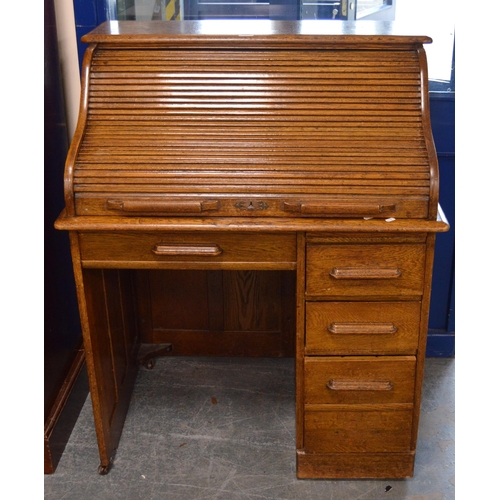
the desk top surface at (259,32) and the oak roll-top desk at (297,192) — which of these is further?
the desk top surface at (259,32)

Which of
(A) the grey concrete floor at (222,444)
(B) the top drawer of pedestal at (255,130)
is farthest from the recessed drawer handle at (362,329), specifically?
(A) the grey concrete floor at (222,444)

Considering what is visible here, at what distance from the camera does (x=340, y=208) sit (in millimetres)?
2051

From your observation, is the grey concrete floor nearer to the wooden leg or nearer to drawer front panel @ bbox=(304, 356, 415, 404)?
the wooden leg

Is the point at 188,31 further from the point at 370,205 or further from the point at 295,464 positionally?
the point at 295,464

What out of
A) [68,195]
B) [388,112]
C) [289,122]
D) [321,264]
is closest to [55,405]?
[68,195]

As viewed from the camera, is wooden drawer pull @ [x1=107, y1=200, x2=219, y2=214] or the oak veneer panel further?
the oak veneer panel

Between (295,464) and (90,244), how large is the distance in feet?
3.97

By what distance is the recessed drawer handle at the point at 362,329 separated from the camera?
2.21 meters

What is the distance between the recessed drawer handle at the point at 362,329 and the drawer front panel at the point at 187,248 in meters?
0.29

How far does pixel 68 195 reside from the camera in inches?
82.0

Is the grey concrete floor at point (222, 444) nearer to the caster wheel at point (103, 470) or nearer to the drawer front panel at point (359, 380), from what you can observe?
the caster wheel at point (103, 470)

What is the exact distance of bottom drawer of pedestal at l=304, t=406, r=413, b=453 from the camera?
2355mm

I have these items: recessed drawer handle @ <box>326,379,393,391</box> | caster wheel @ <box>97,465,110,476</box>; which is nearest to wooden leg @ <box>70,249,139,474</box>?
caster wheel @ <box>97,465,110,476</box>

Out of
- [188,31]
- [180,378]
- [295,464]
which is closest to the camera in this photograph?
[188,31]
